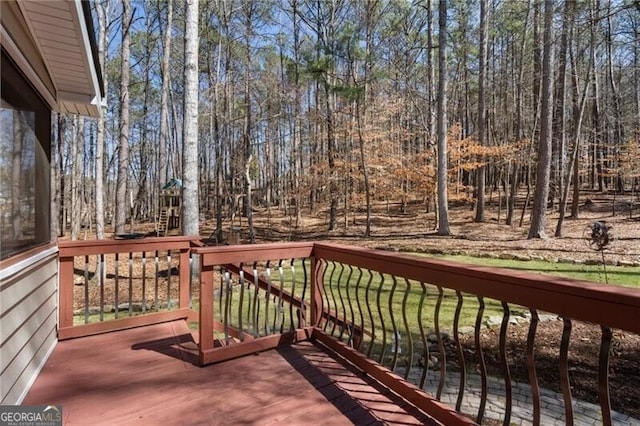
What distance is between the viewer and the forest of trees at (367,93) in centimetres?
1007

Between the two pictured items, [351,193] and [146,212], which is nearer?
[351,193]

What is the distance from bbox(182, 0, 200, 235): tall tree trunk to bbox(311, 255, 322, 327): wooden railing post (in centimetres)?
391

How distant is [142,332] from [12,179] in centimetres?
183

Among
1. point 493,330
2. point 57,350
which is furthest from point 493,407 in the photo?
point 57,350

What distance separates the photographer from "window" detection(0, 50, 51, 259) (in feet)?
6.93

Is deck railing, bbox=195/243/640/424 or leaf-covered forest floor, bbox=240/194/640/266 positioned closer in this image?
deck railing, bbox=195/243/640/424

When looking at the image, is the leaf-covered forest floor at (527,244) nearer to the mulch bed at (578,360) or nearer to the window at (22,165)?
the mulch bed at (578,360)

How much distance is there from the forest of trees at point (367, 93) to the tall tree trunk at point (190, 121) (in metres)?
0.03

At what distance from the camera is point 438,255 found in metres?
8.68

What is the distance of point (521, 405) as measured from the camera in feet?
10.4

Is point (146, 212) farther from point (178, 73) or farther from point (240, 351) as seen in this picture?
point (240, 351)

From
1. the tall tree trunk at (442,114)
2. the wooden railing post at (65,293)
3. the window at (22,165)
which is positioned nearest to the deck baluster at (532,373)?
the window at (22,165)

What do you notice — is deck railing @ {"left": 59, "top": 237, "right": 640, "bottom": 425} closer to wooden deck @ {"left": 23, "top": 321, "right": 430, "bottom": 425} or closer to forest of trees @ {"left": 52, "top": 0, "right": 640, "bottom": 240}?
wooden deck @ {"left": 23, "top": 321, "right": 430, "bottom": 425}

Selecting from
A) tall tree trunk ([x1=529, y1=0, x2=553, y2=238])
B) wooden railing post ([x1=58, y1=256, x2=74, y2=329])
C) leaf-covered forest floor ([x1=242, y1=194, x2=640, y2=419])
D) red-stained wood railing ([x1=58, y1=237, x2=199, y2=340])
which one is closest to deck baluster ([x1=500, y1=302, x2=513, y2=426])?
leaf-covered forest floor ([x1=242, y1=194, x2=640, y2=419])
